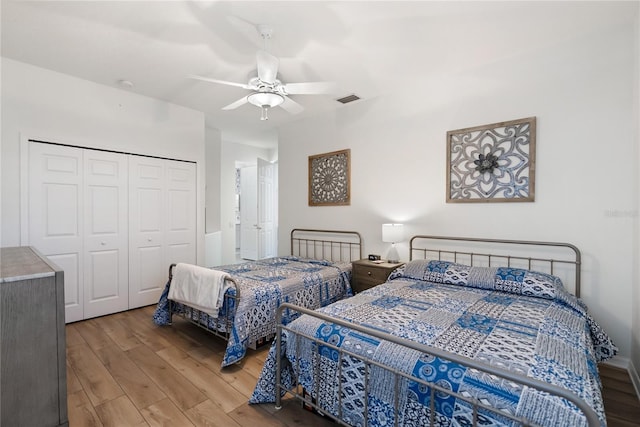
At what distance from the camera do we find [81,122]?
3400mm

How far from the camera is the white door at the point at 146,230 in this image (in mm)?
3809

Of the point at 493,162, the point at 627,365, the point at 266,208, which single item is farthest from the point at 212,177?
the point at 627,365

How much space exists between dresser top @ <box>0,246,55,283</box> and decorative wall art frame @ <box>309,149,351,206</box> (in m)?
3.14

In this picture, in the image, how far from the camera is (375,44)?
262 cm

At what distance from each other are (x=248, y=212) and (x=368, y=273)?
4.43m

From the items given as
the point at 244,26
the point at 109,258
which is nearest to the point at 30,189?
the point at 109,258

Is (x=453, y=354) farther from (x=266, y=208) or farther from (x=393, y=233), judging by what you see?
(x=266, y=208)

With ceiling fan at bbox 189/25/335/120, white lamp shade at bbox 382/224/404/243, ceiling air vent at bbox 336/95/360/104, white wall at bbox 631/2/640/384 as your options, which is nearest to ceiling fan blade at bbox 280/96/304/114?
ceiling fan at bbox 189/25/335/120

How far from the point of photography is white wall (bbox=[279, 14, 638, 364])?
7.84 ft

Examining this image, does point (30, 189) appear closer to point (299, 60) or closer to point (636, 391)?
point (299, 60)

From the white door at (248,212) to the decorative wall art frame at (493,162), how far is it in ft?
15.6

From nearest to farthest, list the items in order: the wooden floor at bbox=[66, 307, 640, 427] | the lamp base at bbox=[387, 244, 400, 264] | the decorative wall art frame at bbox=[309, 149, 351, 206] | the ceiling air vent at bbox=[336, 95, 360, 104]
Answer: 1. the wooden floor at bbox=[66, 307, 640, 427]
2. the lamp base at bbox=[387, 244, 400, 264]
3. the ceiling air vent at bbox=[336, 95, 360, 104]
4. the decorative wall art frame at bbox=[309, 149, 351, 206]

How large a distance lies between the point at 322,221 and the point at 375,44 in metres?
2.47

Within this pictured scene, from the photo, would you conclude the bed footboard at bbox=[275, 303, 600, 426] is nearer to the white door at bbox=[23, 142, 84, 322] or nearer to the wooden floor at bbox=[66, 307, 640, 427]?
the wooden floor at bbox=[66, 307, 640, 427]
